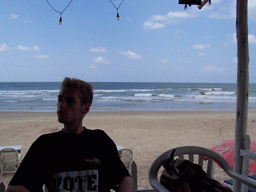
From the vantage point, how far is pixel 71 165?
1287 millimetres

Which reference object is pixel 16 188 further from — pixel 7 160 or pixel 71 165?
pixel 7 160

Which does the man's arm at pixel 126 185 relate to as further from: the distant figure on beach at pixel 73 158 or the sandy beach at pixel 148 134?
the sandy beach at pixel 148 134

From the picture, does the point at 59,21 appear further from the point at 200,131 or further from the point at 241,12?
the point at 200,131

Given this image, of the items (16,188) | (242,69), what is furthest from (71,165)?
(242,69)

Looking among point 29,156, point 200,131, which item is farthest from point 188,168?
point 200,131

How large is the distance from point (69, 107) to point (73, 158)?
306mm

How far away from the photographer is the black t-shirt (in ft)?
4.08

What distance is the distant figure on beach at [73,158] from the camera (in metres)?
1.25

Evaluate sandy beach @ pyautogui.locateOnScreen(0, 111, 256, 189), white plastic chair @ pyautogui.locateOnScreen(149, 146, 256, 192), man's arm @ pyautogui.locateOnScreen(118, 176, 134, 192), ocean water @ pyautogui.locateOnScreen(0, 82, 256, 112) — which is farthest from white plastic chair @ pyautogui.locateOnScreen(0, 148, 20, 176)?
ocean water @ pyautogui.locateOnScreen(0, 82, 256, 112)

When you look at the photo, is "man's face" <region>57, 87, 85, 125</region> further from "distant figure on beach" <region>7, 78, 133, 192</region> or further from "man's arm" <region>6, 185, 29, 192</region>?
"man's arm" <region>6, 185, 29, 192</region>

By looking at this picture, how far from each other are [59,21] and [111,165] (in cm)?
216

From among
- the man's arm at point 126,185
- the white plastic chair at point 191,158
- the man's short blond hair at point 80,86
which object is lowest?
the man's arm at point 126,185

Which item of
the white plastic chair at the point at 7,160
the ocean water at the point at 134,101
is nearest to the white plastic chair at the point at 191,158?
the white plastic chair at the point at 7,160

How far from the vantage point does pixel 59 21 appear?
2818mm
